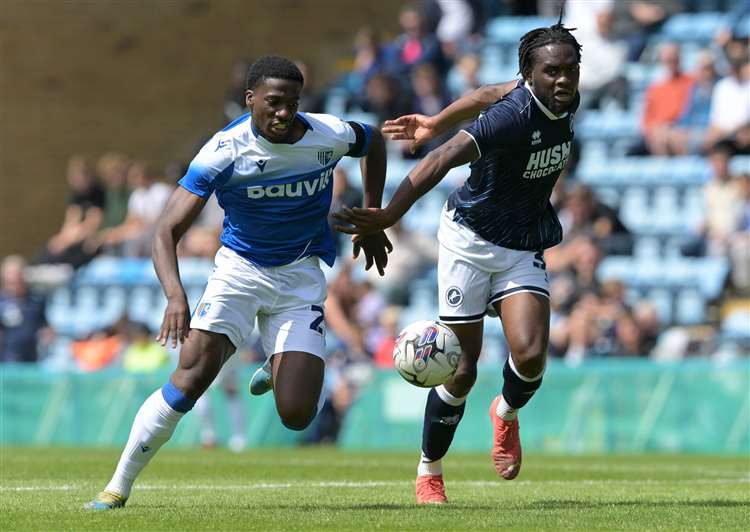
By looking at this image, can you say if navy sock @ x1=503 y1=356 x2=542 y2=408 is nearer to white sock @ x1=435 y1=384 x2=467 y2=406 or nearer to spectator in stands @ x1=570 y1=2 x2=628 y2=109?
white sock @ x1=435 y1=384 x2=467 y2=406

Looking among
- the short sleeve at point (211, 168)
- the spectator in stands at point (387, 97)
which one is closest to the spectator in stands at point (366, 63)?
the spectator in stands at point (387, 97)

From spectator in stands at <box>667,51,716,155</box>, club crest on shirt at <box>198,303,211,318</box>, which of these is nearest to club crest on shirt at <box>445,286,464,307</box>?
club crest on shirt at <box>198,303,211,318</box>

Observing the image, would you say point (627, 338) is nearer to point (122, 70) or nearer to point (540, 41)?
point (540, 41)

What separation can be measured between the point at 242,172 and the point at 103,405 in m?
11.3

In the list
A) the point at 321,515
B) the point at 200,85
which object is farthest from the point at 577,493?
the point at 200,85

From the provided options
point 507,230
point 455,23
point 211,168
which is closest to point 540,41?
point 507,230

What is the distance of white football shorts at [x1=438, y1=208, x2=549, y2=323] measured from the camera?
9.39 metres

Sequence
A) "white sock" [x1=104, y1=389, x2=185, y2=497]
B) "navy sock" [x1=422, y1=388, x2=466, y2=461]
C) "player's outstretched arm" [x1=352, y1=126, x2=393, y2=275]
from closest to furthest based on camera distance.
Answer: "white sock" [x1=104, y1=389, x2=185, y2=497] < "player's outstretched arm" [x1=352, y1=126, x2=393, y2=275] < "navy sock" [x1=422, y1=388, x2=466, y2=461]

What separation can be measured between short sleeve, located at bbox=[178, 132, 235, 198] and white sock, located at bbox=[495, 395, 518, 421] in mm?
2170

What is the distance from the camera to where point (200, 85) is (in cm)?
2712

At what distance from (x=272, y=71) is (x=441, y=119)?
3.50 feet

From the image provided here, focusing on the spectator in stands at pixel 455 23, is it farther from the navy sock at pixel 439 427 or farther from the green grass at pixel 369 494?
the navy sock at pixel 439 427

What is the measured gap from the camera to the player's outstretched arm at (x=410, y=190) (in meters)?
8.18

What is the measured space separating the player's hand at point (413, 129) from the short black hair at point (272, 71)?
25.2 inches
